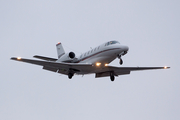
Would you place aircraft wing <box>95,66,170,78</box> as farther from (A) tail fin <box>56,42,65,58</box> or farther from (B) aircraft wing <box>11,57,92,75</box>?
(A) tail fin <box>56,42,65,58</box>

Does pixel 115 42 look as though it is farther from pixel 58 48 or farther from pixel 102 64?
pixel 58 48

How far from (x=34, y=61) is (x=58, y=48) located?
7499 mm

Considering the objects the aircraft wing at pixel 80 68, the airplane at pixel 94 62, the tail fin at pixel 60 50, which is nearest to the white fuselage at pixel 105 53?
the airplane at pixel 94 62

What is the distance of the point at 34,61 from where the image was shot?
77.3 ft

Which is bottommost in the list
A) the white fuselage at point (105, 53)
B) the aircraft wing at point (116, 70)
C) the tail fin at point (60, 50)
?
the aircraft wing at point (116, 70)

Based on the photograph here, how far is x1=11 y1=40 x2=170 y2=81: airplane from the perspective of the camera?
22953 millimetres

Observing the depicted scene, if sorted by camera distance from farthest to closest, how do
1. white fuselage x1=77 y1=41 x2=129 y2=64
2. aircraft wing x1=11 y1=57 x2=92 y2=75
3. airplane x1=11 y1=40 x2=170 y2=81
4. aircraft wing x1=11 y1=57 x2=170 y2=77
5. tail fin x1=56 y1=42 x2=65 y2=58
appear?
tail fin x1=56 y1=42 x2=65 y2=58
aircraft wing x1=11 y1=57 x2=170 y2=77
aircraft wing x1=11 y1=57 x2=92 y2=75
airplane x1=11 y1=40 x2=170 y2=81
white fuselage x1=77 y1=41 x2=129 y2=64

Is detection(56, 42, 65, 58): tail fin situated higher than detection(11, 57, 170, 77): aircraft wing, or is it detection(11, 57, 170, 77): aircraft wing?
detection(56, 42, 65, 58): tail fin

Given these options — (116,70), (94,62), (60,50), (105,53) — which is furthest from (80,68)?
(60,50)

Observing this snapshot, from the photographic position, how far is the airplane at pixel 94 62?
22953 mm

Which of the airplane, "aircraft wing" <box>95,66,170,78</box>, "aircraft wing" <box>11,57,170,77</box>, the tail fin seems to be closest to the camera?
the airplane

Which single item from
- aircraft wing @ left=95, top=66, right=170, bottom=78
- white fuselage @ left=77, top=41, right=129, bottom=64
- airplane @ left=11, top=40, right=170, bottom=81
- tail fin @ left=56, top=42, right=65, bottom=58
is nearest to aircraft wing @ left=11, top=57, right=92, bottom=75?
airplane @ left=11, top=40, right=170, bottom=81

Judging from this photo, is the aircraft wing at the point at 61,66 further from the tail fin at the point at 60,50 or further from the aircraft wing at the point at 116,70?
the tail fin at the point at 60,50

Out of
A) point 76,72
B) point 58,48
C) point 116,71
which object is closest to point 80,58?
point 76,72
